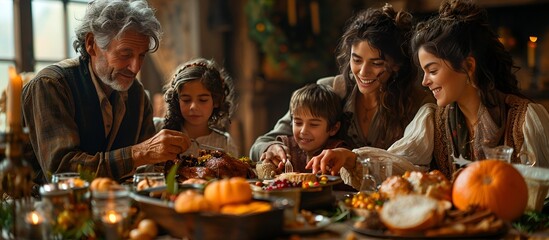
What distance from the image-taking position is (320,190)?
2168 mm

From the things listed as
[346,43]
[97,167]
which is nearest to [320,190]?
[97,167]

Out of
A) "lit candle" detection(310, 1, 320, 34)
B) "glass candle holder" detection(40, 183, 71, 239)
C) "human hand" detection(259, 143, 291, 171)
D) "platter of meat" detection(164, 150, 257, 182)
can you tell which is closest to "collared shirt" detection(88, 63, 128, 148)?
"platter of meat" detection(164, 150, 257, 182)

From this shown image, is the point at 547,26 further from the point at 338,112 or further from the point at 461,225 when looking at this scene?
the point at 461,225

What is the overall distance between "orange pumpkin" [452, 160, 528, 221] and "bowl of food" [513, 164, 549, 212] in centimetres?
14

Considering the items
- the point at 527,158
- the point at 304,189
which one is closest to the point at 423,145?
the point at 527,158

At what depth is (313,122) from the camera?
3.22m

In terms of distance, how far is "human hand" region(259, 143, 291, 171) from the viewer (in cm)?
297

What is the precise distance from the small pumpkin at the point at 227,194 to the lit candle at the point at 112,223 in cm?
24

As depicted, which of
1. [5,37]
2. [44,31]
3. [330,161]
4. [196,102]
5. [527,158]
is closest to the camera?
[527,158]

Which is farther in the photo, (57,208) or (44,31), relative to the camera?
(44,31)

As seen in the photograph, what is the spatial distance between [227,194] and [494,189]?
0.78m

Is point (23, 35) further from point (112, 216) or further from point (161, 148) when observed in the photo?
point (112, 216)

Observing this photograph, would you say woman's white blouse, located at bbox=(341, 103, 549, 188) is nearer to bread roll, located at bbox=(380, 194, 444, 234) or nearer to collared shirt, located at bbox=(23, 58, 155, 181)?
bread roll, located at bbox=(380, 194, 444, 234)

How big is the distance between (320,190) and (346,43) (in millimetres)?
1255
